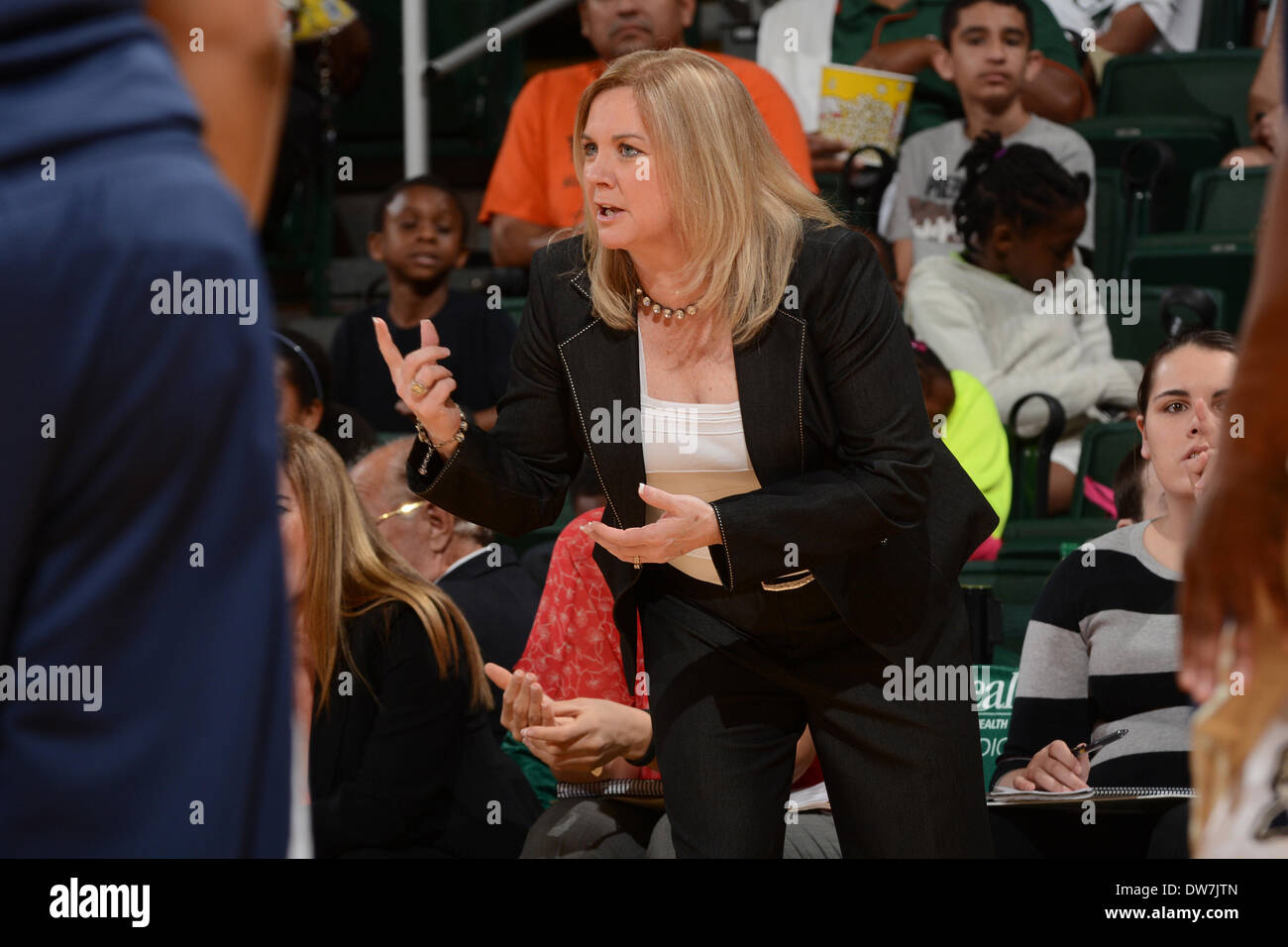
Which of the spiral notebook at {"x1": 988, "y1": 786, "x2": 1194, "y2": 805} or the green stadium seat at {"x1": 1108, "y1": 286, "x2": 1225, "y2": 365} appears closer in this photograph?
the spiral notebook at {"x1": 988, "y1": 786, "x2": 1194, "y2": 805}

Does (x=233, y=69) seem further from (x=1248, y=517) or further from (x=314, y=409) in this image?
(x=314, y=409)

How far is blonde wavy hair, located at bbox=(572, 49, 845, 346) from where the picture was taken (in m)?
1.93

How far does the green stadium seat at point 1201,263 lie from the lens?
3961 millimetres

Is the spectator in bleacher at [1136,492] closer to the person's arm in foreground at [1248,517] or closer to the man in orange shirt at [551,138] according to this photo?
the man in orange shirt at [551,138]

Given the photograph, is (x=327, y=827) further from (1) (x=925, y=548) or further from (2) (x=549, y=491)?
(1) (x=925, y=548)

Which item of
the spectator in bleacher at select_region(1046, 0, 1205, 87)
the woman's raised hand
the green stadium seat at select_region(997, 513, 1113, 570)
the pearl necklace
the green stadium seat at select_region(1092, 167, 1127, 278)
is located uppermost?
the spectator in bleacher at select_region(1046, 0, 1205, 87)

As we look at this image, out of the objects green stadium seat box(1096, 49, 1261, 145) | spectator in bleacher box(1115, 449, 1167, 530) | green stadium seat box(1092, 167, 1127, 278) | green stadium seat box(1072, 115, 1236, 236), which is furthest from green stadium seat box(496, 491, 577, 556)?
green stadium seat box(1096, 49, 1261, 145)

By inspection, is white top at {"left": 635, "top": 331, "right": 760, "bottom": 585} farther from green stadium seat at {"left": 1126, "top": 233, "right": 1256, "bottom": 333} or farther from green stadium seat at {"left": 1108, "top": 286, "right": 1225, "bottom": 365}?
green stadium seat at {"left": 1126, "top": 233, "right": 1256, "bottom": 333}

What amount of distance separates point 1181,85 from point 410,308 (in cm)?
258

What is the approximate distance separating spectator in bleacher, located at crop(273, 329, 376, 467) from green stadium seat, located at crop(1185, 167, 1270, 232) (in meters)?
2.30

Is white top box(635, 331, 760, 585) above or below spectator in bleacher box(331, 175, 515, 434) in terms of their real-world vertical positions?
below

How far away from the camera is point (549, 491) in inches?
80.2
